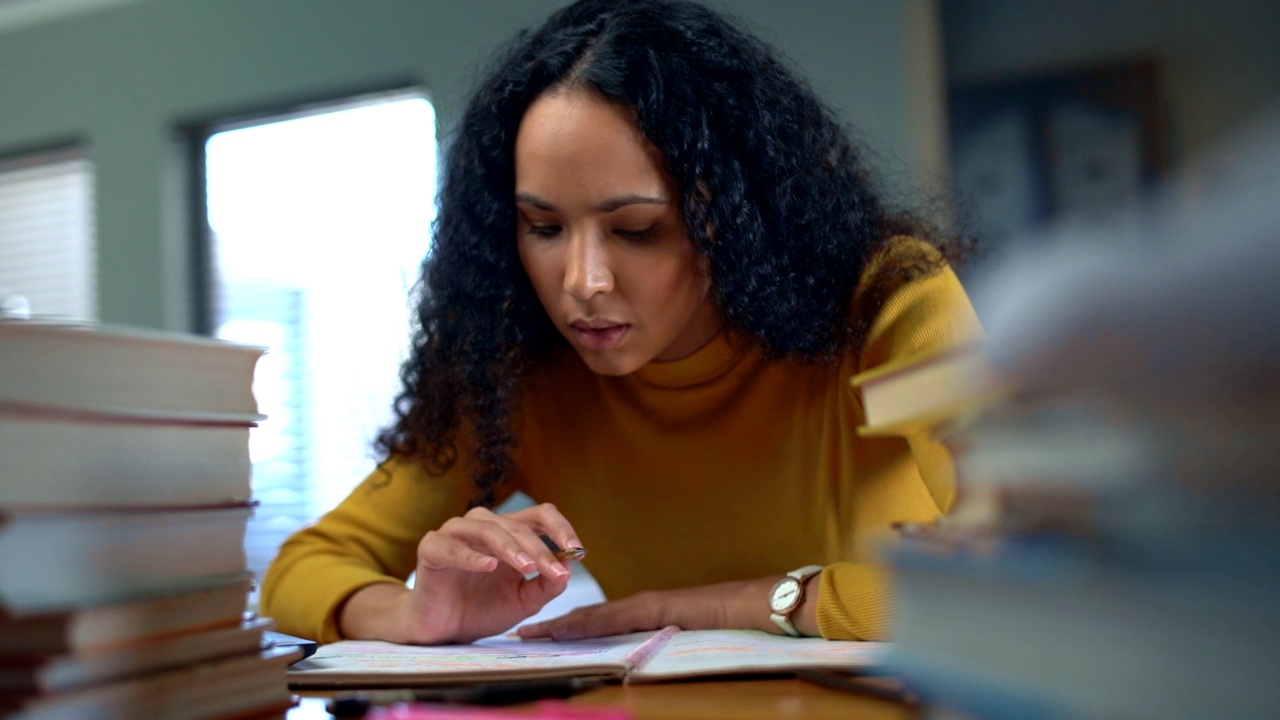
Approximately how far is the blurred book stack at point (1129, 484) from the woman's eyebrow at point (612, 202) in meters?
0.74

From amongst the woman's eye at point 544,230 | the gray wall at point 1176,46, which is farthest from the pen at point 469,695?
the gray wall at point 1176,46

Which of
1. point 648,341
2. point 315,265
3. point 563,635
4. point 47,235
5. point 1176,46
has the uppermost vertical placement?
point 47,235

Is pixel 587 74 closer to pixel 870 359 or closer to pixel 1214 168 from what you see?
pixel 870 359

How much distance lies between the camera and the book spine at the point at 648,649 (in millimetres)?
667

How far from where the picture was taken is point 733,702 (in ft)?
1.81

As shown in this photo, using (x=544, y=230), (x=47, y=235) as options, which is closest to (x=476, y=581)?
(x=544, y=230)

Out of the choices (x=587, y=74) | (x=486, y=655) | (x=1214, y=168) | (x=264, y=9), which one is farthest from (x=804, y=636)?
(x=264, y=9)

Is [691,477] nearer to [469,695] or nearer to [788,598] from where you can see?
[788,598]

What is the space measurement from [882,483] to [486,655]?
0.53 meters

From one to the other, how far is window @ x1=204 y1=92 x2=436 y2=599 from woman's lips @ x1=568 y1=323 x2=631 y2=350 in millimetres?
2534

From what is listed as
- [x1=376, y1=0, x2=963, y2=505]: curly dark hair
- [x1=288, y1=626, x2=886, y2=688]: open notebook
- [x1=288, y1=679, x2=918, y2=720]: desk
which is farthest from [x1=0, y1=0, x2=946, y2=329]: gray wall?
[x1=288, y1=679, x2=918, y2=720]: desk

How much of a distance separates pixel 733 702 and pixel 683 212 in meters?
0.65

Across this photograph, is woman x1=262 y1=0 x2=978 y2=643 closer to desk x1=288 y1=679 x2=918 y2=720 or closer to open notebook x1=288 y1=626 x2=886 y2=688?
open notebook x1=288 y1=626 x2=886 y2=688

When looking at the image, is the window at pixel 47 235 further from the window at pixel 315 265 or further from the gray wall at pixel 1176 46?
the gray wall at pixel 1176 46
